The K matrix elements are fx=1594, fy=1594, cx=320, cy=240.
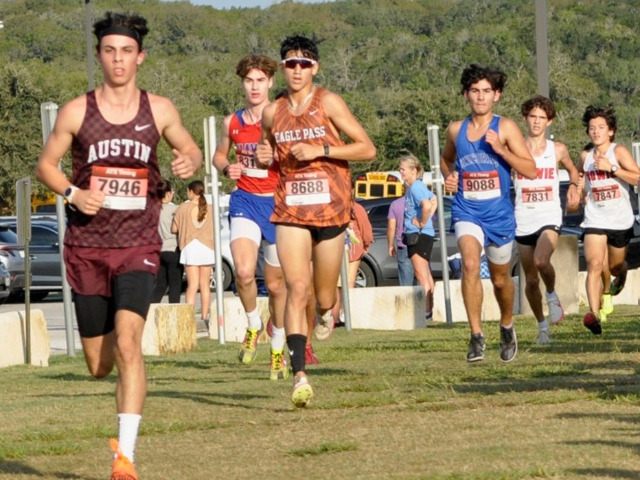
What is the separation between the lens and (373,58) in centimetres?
16162

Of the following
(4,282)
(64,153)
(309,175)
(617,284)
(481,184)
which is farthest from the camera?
(4,282)

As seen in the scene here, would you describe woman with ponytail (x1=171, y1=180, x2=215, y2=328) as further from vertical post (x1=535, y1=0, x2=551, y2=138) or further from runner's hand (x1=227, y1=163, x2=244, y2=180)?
runner's hand (x1=227, y1=163, x2=244, y2=180)

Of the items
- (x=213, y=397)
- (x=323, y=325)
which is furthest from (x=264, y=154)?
(x=323, y=325)

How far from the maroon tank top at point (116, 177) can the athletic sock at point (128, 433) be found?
2.41 feet

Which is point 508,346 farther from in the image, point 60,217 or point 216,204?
point 60,217

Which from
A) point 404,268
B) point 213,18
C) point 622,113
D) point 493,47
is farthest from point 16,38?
point 404,268

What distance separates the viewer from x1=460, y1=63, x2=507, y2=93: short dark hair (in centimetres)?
1184

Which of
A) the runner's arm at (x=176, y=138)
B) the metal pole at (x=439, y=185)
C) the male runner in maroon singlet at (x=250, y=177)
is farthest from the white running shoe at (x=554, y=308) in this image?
the runner's arm at (x=176, y=138)

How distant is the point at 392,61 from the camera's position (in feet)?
522

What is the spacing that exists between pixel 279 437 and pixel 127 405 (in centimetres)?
138

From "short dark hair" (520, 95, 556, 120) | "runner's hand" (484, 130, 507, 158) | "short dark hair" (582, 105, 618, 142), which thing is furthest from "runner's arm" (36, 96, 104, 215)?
"short dark hair" (582, 105, 618, 142)

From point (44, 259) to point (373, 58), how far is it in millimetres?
133637

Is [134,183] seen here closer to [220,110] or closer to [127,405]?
[127,405]

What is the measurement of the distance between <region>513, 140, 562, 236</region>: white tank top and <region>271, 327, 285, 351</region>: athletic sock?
3913 mm
